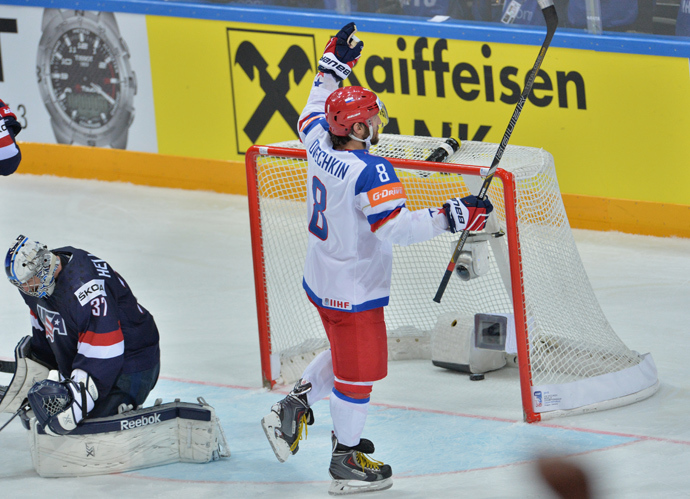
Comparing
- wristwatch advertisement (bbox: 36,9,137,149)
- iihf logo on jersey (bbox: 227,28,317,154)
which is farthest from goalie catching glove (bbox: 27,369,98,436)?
wristwatch advertisement (bbox: 36,9,137,149)

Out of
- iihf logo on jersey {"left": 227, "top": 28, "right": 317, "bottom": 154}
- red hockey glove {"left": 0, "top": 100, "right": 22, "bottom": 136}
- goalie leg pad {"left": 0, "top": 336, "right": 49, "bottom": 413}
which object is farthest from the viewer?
iihf logo on jersey {"left": 227, "top": 28, "right": 317, "bottom": 154}

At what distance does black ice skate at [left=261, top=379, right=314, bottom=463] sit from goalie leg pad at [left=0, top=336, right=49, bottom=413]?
928 millimetres

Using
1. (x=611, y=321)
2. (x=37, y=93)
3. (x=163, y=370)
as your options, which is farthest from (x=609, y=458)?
(x=37, y=93)

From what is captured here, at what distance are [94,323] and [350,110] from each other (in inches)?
A: 44.8

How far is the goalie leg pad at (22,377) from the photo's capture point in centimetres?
404

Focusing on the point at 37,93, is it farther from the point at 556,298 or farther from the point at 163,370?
the point at 556,298

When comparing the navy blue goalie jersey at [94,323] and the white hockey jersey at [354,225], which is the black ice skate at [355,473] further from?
the navy blue goalie jersey at [94,323]

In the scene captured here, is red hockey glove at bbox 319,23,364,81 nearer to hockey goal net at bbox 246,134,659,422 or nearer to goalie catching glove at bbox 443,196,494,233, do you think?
hockey goal net at bbox 246,134,659,422

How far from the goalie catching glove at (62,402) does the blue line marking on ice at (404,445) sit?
0.32 metres

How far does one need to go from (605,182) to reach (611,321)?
1.52 meters

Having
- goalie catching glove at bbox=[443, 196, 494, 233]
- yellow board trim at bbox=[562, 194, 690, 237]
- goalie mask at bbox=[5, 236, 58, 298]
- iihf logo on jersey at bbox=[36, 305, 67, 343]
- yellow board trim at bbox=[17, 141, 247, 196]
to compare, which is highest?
goalie catching glove at bbox=[443, 196, 494, 233]

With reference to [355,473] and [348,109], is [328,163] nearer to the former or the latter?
[348,109]

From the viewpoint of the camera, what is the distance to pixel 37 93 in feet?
27.9

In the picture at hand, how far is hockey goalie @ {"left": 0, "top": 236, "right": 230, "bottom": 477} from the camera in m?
3.70
